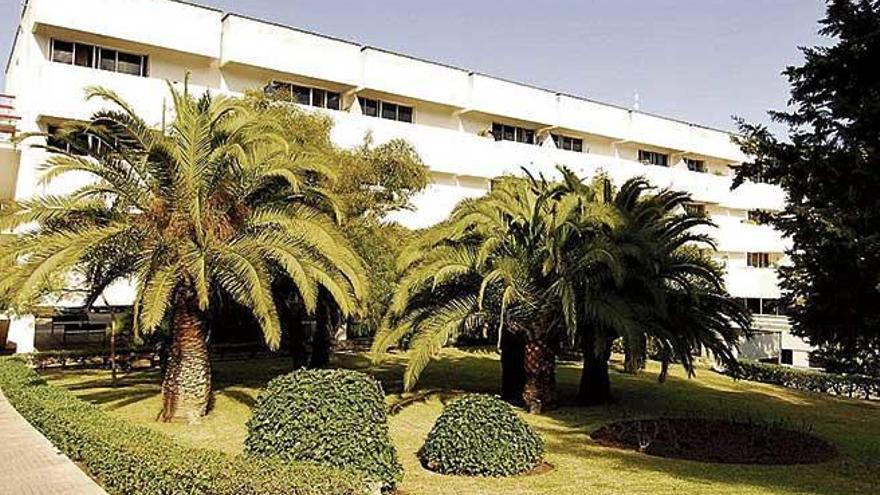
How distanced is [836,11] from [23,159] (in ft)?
74.9

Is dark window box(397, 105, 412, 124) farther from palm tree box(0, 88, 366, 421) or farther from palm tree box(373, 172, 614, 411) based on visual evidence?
palm tree box(0, 88, 366, 421)

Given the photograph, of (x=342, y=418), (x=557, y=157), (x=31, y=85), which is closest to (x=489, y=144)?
(x=557, y=157)

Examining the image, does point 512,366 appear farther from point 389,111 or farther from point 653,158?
point 653,158

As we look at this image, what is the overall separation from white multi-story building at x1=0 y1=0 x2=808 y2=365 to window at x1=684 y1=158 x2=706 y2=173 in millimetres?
67

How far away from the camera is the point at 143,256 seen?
14.5 meters

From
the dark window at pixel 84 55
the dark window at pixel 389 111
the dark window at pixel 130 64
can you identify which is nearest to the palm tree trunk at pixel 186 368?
the dark window at pixel 84 55

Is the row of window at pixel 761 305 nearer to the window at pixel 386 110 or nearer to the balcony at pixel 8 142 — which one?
the window at pixel 386 110

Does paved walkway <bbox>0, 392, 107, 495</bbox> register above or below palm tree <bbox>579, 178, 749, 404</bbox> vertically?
below

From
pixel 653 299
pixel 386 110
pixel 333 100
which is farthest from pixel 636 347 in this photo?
pixel 386 110

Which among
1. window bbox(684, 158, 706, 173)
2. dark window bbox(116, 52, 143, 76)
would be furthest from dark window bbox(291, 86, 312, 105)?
window bbox(684, 158, 706, 173)

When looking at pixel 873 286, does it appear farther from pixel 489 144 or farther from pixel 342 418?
pixel 489 144

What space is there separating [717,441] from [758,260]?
1450 inches

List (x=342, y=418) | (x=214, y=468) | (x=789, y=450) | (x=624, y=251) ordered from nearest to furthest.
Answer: (x=214, y=468) → (x=342, y=418) → (x=789, y=450) → (x=624, y=251)

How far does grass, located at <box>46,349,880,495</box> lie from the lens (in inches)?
405
